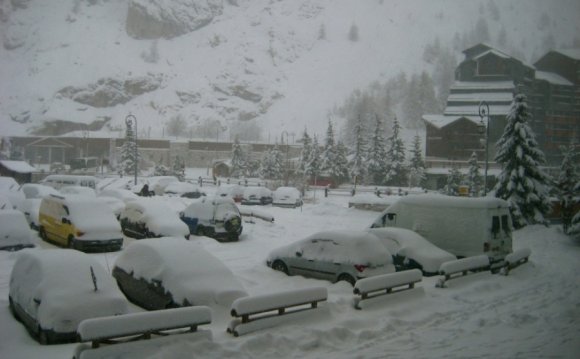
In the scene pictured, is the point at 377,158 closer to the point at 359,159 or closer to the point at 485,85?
the point at 359,159

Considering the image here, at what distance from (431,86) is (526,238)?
3501 inches

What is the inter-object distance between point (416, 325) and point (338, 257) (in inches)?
145

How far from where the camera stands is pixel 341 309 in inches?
409

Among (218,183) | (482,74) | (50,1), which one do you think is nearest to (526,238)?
(482,74)

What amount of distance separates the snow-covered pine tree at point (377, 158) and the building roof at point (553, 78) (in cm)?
3210

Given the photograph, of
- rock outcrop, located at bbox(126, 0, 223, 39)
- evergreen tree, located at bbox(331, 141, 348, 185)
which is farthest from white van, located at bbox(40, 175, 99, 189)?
rock outcrop, located at bbox(126, 0, 223, 39)

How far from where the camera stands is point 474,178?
34.3 metres

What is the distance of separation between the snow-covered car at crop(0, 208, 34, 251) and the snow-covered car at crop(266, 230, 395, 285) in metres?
9.27

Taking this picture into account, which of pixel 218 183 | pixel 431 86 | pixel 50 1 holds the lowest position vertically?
pixel 218 183

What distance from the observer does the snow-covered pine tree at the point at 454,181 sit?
3616 cm

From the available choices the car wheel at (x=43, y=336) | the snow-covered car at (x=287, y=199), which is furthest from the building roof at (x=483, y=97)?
the car wheel at (x=43, y=336)

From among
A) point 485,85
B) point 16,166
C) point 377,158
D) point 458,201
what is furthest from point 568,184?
point 16,166

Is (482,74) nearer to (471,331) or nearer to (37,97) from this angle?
(471,331)

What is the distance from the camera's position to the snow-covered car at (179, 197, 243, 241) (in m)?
21.4
